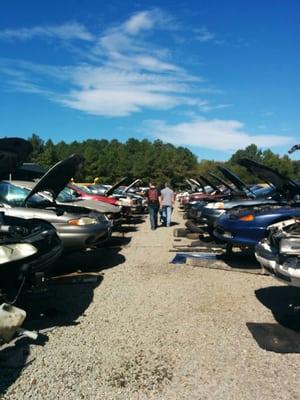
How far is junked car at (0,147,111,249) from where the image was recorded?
7266mm

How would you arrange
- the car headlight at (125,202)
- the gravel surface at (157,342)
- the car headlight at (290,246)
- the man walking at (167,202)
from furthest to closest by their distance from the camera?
the man walking at (167,202), the car headlight at (125,202), the car headlight at (290,246), the gravel surface at (157,342)

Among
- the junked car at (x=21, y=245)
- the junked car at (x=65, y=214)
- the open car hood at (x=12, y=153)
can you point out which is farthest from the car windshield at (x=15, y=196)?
the open car hood at (x=12, y=153)

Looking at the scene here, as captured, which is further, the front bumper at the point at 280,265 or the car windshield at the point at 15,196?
the car windshield at the point at 15,196

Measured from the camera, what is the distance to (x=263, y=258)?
17.7 feet

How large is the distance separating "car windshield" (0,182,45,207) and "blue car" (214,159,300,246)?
3671mm

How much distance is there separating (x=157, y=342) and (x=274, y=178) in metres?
4.92

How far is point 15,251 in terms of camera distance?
4406 mm

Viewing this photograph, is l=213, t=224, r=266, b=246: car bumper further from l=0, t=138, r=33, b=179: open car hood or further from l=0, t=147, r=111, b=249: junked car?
l=0, t=138, r=33, b=179: open car hood

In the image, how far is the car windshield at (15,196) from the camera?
27.8ft

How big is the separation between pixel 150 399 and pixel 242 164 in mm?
5950

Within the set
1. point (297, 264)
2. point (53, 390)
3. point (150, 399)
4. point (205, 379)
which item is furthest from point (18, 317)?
point (297, 264)

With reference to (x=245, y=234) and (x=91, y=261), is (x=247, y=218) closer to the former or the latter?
(x=245, y=234)

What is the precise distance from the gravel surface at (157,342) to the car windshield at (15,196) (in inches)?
97.6

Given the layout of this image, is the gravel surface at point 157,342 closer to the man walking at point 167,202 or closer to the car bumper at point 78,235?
the car bumper at point 78,235
